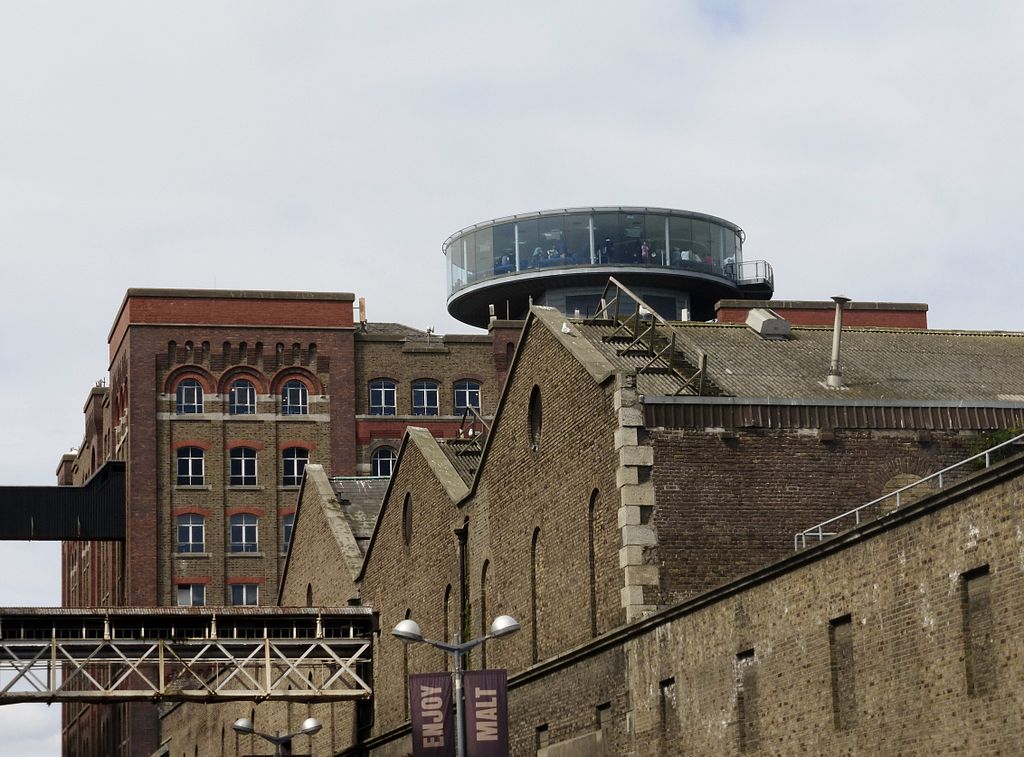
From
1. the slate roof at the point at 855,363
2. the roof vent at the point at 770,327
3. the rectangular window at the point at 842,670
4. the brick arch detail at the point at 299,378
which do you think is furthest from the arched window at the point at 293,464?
the rectangular window at the point at 842,670

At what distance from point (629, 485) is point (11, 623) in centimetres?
2250

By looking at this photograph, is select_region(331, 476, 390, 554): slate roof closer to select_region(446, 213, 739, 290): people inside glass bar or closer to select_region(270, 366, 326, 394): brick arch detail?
select_region(270, 366, 326, 394): brick arch detail

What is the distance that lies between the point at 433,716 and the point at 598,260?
59467 mm

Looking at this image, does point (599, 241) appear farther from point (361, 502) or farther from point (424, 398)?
point (361, 502)

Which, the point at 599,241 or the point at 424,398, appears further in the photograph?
the point at 599,241

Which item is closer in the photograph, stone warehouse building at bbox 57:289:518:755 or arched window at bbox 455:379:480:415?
stone warehouse building at bbox 57:289:518:755

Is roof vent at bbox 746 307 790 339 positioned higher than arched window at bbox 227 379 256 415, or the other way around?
arched window at bbox 227 379 256 415

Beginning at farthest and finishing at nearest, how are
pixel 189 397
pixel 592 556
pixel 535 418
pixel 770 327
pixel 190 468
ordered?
pixel 189 397
pixel 190 468
pixel 770 327
pixel 535 418
pixel 592 556

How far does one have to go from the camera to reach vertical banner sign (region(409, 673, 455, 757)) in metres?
36.6

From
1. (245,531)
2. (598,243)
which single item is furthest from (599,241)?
(245,531)

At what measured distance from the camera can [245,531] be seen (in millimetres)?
88188

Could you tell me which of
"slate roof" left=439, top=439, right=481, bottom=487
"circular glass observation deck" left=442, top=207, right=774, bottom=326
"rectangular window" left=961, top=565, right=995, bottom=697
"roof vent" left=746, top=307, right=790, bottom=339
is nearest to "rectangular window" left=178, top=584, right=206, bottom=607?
"circular glass observation deck" left=442, top=207, right=774, bottom=326

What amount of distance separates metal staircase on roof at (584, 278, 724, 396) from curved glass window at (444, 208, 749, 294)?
50666 millimetres

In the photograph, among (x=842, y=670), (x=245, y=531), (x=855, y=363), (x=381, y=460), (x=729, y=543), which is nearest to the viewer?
(x=842, y=670)
